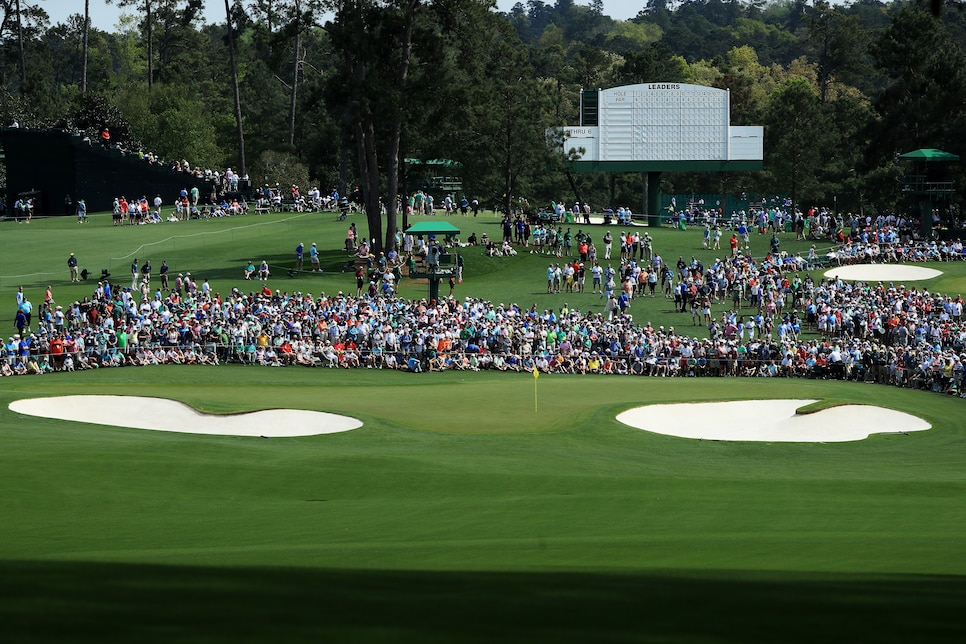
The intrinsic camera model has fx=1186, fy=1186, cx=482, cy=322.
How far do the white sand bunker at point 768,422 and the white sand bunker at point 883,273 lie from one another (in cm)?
2653

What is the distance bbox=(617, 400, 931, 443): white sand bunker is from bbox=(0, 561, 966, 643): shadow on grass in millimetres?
17763

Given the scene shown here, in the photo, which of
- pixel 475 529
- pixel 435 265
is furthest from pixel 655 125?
pixel 475 529

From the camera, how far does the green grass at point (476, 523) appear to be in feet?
20.9

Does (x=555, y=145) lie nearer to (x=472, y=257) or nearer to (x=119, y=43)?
(x=472, y=257)

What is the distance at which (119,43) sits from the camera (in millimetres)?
198000

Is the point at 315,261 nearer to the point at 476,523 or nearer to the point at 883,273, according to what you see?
the point at 883,273

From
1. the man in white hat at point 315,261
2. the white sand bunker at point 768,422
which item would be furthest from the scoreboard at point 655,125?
the white sand bunker at point 768,422

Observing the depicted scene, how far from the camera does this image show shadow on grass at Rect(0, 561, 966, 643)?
595cm

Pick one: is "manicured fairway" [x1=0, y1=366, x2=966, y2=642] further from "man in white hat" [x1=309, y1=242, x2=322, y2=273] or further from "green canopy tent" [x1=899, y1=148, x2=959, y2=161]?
"green canopy tent" [x1=899, y1=148, x2=959, y2=161]

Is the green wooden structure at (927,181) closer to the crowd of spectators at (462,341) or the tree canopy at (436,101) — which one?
the tree canopy at (436,101)

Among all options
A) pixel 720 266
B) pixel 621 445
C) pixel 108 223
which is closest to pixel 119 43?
pixel 108 223

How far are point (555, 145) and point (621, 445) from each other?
46.9 m

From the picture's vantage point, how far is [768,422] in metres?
27.3

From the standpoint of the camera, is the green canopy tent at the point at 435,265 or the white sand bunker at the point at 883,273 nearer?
the green canopy tent at the point at 435,265
